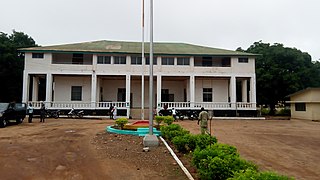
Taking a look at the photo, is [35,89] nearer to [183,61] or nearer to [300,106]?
[183,61]

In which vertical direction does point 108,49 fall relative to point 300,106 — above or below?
above

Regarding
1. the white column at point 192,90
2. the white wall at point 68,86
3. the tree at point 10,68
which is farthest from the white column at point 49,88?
the white column at point 192,90

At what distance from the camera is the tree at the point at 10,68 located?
89.2 ft

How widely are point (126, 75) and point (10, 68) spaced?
45.7 feet

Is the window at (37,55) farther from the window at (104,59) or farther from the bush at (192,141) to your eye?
the bush at (192,141)

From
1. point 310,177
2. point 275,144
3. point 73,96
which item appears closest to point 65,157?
point 310,177

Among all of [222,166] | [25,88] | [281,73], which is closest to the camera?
[222,166]

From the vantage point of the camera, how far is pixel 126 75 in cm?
2406

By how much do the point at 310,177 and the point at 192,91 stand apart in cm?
1865

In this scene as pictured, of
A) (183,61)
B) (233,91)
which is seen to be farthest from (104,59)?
(233,91)

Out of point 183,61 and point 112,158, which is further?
point 183,61

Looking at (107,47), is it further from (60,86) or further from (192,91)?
(192,91)

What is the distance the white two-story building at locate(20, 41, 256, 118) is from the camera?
76.8 feet

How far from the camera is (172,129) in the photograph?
387 inches
